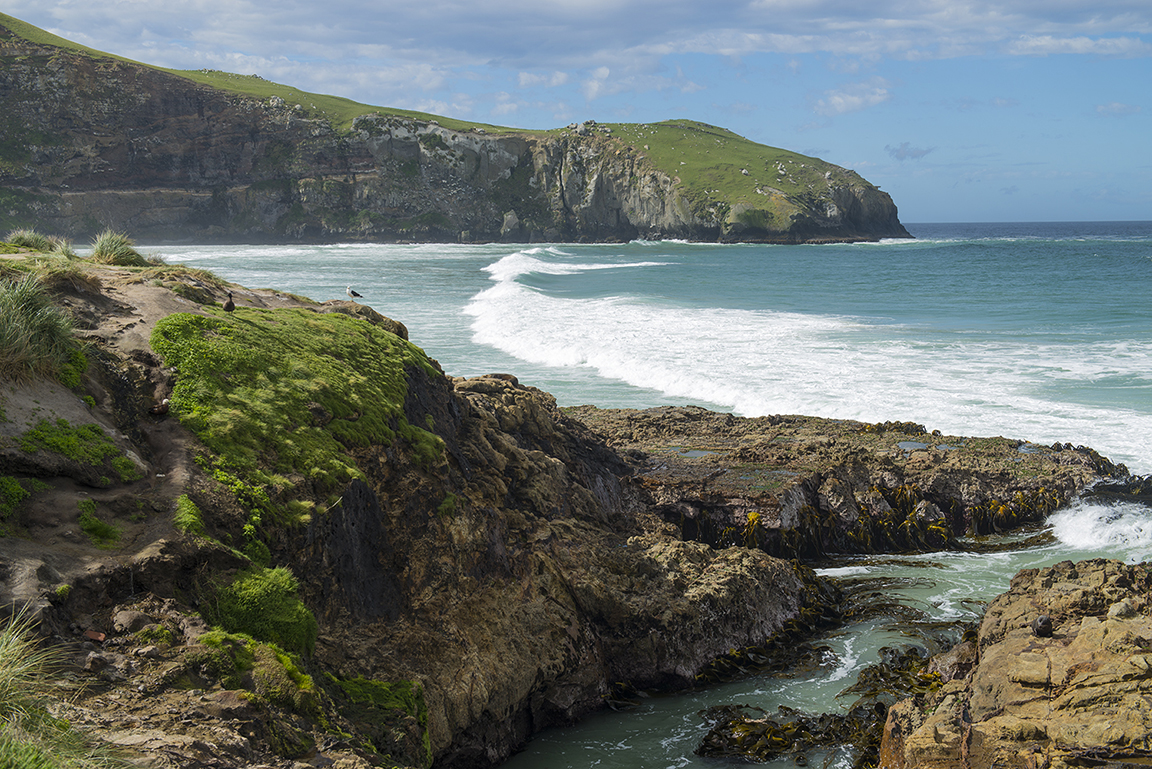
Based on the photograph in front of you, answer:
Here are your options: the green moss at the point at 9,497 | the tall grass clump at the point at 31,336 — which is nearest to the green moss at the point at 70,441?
the green moss at the point at 9,497

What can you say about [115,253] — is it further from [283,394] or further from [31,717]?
[31,717]

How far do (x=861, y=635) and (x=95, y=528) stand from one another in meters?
6.51

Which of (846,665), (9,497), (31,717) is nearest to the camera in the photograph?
(31,717)

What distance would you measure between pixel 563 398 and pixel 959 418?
771cm

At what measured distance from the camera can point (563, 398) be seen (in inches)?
669

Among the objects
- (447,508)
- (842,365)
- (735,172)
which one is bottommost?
(447,508)

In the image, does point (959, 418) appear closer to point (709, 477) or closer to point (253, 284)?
point (709, 477)

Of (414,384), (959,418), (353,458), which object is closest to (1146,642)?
(353,458)

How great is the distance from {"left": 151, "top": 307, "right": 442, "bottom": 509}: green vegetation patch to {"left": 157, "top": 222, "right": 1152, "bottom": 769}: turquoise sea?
2.78 metres

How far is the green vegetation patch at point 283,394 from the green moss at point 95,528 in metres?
0.82

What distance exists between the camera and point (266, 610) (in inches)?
187

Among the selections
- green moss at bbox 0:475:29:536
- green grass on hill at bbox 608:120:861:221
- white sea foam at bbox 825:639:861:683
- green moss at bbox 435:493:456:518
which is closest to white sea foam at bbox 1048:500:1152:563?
white sea foam at bbox 825:639:861:683

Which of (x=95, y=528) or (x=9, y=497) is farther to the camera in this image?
(x=95, y=528)

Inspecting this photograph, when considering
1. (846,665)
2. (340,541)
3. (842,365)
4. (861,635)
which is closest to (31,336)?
(340,541)
